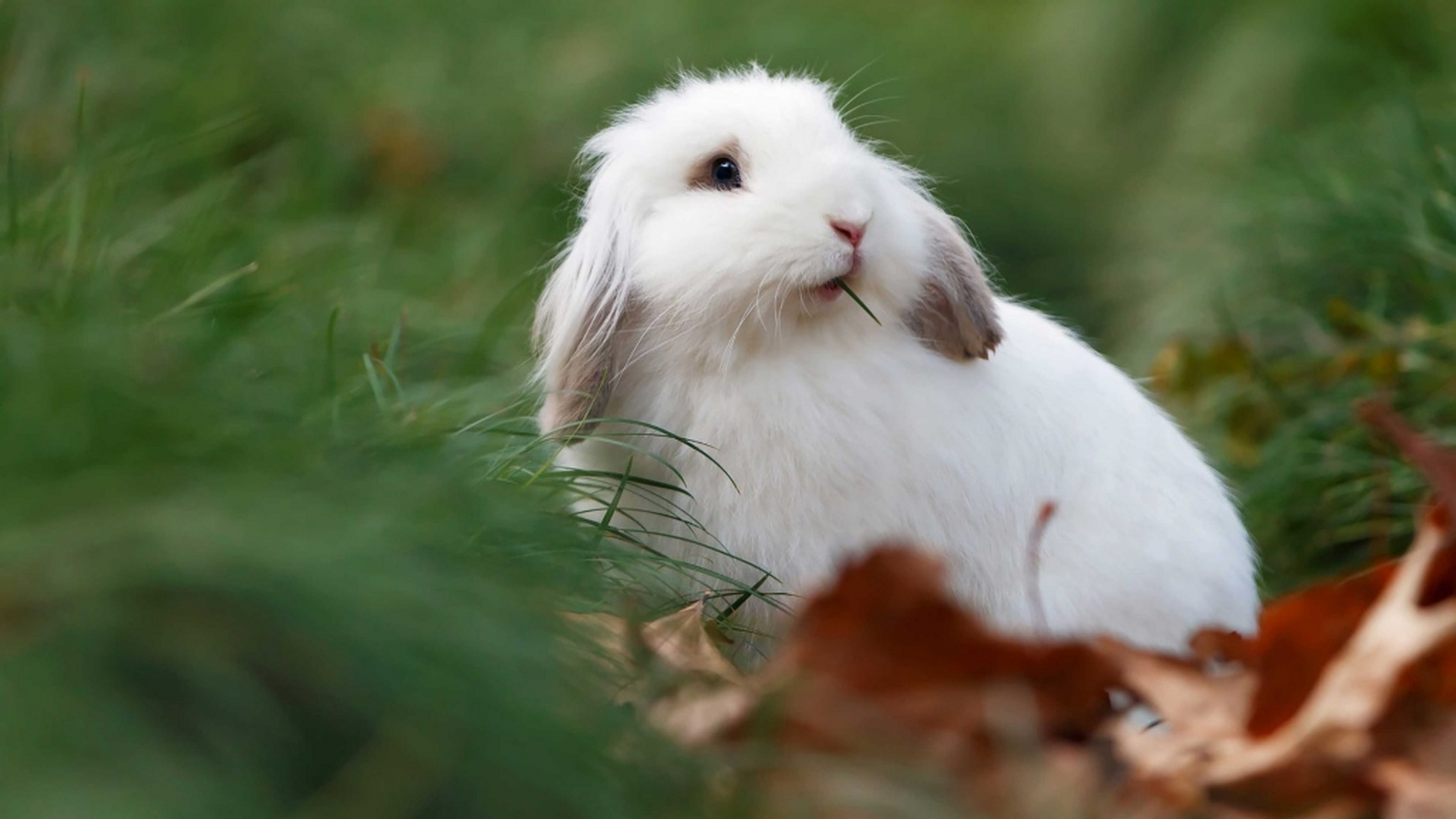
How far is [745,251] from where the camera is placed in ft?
8.70

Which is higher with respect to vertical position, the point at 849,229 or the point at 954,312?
the point at 849,229

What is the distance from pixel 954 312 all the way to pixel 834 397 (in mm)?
303

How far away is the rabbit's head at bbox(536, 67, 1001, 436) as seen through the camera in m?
2.65

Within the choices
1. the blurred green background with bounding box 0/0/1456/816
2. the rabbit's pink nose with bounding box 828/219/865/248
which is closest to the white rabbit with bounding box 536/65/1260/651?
the rabbit's pink nose with bounding box 828/219/865/248

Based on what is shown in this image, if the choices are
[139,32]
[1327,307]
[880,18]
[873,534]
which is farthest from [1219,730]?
[880,18]

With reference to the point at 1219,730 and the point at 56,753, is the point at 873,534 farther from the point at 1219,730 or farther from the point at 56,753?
the point at 56,753

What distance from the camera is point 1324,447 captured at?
4043 mm

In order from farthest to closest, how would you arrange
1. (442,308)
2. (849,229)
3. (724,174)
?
(442,308), (724,174), (849,229)

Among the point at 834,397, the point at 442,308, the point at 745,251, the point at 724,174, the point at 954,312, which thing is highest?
the point at 724,174

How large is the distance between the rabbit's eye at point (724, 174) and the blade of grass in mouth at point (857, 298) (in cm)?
26

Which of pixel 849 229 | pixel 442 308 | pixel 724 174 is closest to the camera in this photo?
pixel 849 229

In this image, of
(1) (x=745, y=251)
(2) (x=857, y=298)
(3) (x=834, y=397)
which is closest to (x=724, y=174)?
(1) (x=745, y=251)

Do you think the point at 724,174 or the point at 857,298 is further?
the point at 724,174

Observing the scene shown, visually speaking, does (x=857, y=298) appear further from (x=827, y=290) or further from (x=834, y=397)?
→ (x=834, y=397)
